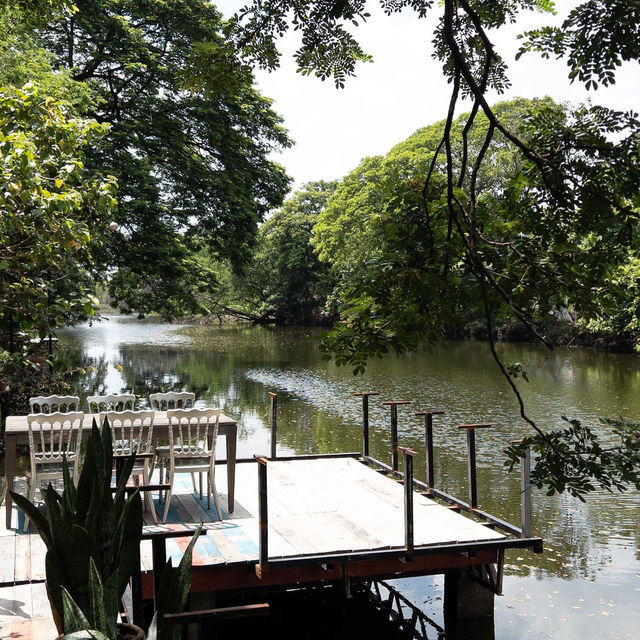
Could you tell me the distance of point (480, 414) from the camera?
680 inches

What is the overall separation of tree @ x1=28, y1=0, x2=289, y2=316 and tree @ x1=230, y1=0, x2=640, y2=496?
523 inches

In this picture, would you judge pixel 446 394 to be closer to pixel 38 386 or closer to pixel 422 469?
pixel 422 469

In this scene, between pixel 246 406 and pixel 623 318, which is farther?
pixel 623 318

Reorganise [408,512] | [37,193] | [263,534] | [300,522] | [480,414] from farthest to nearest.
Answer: [480,414] < [300,522] < [37,193] < [408,512] < [263,534]

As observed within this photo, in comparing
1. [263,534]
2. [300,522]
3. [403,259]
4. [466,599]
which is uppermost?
[403,259]

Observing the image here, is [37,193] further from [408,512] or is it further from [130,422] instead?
[408,512]

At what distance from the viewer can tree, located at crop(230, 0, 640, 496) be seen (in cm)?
294

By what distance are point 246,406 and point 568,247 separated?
663 inches

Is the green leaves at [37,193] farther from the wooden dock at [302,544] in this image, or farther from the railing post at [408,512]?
the railing post at [408,512]

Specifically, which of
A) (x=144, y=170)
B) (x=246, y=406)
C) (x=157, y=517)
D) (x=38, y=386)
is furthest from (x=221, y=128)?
(x=157, y=517)

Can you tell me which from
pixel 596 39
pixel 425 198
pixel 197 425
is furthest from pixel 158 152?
pixel 596 39

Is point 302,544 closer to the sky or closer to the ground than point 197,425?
closer to the ground

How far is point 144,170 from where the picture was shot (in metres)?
16.5

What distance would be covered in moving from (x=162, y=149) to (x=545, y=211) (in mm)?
15693
